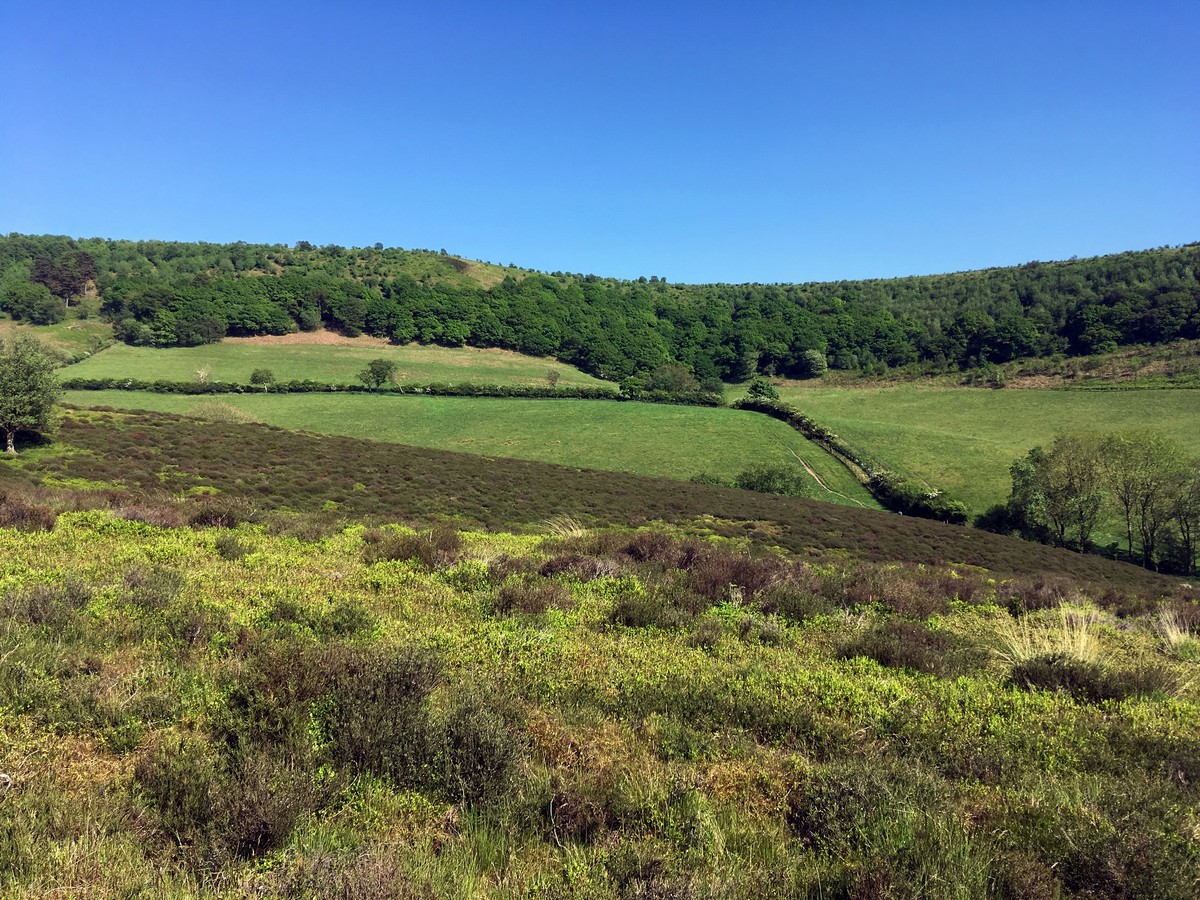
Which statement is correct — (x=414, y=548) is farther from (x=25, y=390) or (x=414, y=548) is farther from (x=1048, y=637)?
(x=25, y=390)

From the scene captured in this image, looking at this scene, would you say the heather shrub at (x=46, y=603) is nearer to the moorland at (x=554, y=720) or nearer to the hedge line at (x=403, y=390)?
the moorland at (x=554, y=720)

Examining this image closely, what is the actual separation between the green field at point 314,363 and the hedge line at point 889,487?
54679 millimetres

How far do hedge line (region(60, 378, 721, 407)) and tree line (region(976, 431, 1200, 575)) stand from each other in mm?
45820

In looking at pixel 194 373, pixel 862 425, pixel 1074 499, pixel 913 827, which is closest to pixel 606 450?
pixel 862 425

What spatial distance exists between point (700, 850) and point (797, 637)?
14.9 ft

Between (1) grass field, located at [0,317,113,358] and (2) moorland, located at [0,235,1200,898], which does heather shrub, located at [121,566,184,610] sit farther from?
(1) grass field, located at [0,317,113,358]

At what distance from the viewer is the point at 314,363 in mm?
103438

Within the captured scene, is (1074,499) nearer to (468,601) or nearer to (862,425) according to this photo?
(862,425)

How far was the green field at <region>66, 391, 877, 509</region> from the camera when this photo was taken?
61.5 m

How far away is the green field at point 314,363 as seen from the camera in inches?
3467

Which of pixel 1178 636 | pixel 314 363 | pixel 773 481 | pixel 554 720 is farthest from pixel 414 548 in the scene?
Answer: pixel 314 363

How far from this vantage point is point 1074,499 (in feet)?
158

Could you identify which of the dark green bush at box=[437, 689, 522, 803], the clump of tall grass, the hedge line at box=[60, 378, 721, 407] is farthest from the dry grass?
the hedge line at box=[60, 378, 721, 407]

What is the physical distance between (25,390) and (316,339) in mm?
107358
